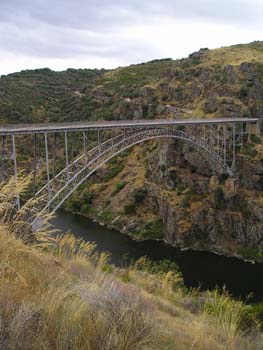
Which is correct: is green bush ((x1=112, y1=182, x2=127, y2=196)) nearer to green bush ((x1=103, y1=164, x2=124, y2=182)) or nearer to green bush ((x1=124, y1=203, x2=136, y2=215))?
green bush ((x1=103, y1=164, x2=124, y2=182))

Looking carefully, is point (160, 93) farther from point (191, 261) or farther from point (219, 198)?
point (191, 261)

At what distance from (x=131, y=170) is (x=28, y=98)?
42581 millimetres

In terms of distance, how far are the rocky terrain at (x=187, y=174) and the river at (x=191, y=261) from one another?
63.7 inches

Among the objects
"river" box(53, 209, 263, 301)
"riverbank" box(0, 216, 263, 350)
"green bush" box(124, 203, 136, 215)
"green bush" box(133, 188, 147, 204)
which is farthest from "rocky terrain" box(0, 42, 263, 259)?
"riverbank" box(0, 216, 263, 350)

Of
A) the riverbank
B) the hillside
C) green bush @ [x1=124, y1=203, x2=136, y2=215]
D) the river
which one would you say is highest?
the hillside

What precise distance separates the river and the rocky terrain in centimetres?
162

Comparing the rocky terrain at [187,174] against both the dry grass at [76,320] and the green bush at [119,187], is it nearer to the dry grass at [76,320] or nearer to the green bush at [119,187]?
the green bush at [119,187]

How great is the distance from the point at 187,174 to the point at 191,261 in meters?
12.2

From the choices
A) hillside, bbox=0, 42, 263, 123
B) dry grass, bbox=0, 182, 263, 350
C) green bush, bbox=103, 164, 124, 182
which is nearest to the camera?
dry grass, bbox=0, 182, 263, 350

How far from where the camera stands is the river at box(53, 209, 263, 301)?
35688mm

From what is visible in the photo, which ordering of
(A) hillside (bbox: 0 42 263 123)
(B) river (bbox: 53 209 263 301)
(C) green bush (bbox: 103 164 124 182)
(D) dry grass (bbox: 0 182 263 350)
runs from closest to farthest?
(D) dry grass (bbox: 0 182 263 350), (B) river (bbox: 53 209 263 301), (A) hillside (bbox: 0 42 263 123), (C) green bush (bbox: 103 164 124 182)

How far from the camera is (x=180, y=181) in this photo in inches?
2014

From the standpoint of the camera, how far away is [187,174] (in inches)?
2018

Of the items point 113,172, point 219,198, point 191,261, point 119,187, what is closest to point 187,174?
point 219,198
